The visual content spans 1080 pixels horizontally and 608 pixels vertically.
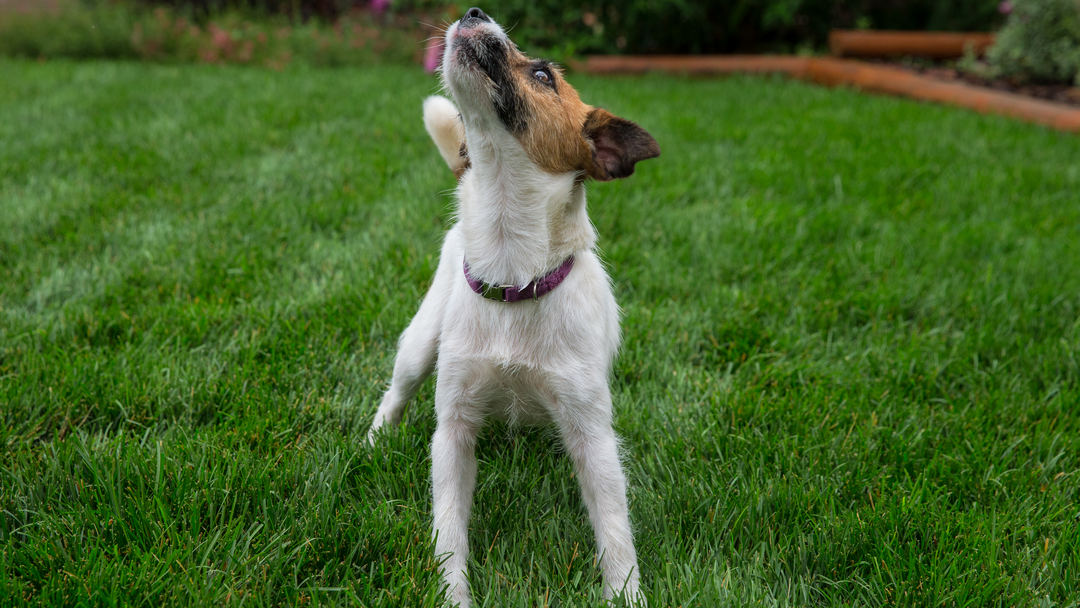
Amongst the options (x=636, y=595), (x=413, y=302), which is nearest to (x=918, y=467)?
(x=636, y=595)

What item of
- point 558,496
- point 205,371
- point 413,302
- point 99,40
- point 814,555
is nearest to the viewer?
point 814,555

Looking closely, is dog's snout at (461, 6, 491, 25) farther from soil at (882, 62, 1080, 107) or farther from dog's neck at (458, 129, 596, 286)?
soil at (882, 62, 1080, 107)

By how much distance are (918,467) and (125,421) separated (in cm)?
248

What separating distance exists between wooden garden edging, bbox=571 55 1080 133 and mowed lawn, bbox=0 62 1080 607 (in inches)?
76.9

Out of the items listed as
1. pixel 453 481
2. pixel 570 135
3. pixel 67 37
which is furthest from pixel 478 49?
pixel 67 37

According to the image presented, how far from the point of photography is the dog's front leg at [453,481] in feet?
6.32

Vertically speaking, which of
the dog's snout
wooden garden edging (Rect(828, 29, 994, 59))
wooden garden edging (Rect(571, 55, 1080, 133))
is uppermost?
the dog's snout

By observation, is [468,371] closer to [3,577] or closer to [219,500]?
[219,500]

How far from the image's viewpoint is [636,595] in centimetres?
188

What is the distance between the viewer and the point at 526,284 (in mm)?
2074

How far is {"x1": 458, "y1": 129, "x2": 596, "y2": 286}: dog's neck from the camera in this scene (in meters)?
2.09

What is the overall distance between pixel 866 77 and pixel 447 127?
760 centimetres

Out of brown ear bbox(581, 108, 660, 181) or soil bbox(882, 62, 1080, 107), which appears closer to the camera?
brown ear bbox(581, 108, 660, 181)

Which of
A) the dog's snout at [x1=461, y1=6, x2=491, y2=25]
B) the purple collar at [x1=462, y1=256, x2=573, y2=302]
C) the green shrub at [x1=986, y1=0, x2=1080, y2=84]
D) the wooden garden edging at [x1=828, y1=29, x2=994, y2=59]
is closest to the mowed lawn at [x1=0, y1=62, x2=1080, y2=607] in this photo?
the purple collar at [x1=462, y1=256, x2=573, y2=302]
